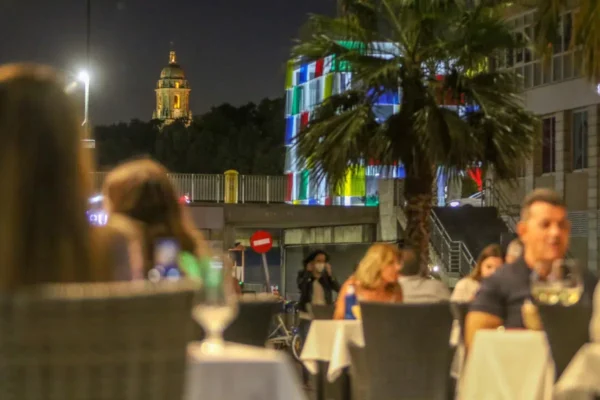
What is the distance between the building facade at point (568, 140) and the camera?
115 feet

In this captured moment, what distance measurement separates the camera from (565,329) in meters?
5.44

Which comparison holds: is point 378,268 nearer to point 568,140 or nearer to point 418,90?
point 418,90

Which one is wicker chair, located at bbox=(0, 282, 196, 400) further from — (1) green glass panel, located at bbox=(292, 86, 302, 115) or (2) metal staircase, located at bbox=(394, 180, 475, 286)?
(1) green glass panel, located at bbox=(292, 86, 302, 115)

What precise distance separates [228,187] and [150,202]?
37480 mm

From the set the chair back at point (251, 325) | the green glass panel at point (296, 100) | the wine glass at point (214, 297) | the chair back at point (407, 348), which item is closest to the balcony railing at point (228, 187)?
the green glass panel at point (296, 100)

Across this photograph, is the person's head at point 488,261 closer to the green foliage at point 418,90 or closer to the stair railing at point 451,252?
the green foliage at point 418,90

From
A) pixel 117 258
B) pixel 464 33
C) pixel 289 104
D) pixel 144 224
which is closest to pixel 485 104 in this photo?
pixel 464 33

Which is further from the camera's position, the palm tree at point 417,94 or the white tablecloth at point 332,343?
the palm tree at point 417,94

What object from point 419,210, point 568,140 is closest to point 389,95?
point 419,210

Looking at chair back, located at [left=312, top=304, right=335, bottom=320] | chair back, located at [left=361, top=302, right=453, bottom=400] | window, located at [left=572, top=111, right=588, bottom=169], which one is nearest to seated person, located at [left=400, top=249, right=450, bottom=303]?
chair back, located at [left=312, top=304, right=335, bottom=320]

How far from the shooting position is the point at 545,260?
6570mm

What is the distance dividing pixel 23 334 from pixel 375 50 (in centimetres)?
2120

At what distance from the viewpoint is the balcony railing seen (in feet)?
143

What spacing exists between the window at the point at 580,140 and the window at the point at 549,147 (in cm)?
96
